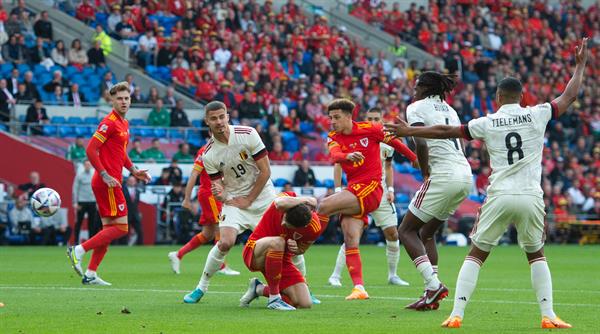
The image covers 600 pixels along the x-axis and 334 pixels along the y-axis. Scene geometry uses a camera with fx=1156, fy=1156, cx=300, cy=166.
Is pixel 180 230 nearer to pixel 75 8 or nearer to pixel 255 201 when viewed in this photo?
pixel 75 8

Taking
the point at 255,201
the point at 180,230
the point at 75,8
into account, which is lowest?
the point at 180,230

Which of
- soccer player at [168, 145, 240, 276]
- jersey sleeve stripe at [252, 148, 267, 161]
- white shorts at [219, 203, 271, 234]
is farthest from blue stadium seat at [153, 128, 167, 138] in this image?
jersey sleeve stripe at [252, 148, 267, 161]

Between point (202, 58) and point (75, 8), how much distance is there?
4143 mm

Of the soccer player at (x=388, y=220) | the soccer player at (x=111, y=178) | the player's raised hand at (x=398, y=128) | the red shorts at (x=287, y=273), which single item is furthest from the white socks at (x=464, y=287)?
the soccer player at (x=111, y=178)

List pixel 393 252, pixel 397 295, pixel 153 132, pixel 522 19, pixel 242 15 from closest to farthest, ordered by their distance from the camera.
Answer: pixel 397 295
pixel 393 252
pixel 153 132
pixel 242 15
pixel 522 19

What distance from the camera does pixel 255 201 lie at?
13.1 m

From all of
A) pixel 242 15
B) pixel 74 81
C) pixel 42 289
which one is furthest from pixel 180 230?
pixel 42 289

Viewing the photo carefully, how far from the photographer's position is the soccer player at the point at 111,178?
15.3 metres

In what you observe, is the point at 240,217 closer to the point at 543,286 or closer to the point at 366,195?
the point at 366,195

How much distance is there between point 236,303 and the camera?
12.7 meters

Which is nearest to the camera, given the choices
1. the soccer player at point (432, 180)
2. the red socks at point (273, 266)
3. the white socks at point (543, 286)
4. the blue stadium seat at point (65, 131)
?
the white socks at point (543, 286)

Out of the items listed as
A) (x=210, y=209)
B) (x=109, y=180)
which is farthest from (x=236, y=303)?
(x=210, y=209)

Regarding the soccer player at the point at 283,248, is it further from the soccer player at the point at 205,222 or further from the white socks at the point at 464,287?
the soccer player at the point at 205,222

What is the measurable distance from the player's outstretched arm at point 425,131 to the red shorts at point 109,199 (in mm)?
6221
